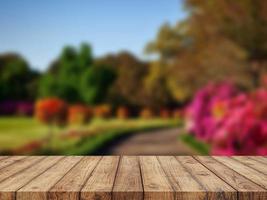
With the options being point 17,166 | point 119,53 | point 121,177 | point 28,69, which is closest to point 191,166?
point 121,177

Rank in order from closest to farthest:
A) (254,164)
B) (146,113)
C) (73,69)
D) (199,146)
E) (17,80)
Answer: (254,164)
(199,146)
(73,69)
(17,80)
(146,113)

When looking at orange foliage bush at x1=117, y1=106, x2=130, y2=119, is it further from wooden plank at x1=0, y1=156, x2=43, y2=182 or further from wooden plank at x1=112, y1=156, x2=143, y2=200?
wooden plank at x1=112, y1=156, x2=143, y2=200

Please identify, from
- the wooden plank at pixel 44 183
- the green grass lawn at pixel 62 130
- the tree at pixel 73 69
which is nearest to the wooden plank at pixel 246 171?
the wooden plank at pixel 44 183

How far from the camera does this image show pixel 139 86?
40969mm

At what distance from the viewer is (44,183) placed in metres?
2.23

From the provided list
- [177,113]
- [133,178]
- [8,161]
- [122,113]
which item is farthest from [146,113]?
[133,178]

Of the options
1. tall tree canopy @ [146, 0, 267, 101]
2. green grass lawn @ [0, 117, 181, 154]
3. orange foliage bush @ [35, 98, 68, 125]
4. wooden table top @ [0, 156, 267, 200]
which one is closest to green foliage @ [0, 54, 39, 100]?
green grass lawn @ [0, 117, 181, 154]

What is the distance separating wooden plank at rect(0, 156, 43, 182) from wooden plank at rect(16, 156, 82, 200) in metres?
0.17

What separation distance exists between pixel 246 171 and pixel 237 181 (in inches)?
13.2

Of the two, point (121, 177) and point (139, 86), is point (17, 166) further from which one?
point (139, 86)

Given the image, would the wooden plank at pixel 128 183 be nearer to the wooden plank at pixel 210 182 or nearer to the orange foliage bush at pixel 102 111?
the wooden plank at pixel 210 182

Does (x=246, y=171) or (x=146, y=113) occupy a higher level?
(x=246, y=171)

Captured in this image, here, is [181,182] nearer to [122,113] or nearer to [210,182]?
[210,182]

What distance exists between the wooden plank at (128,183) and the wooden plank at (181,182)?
154 millimetres
